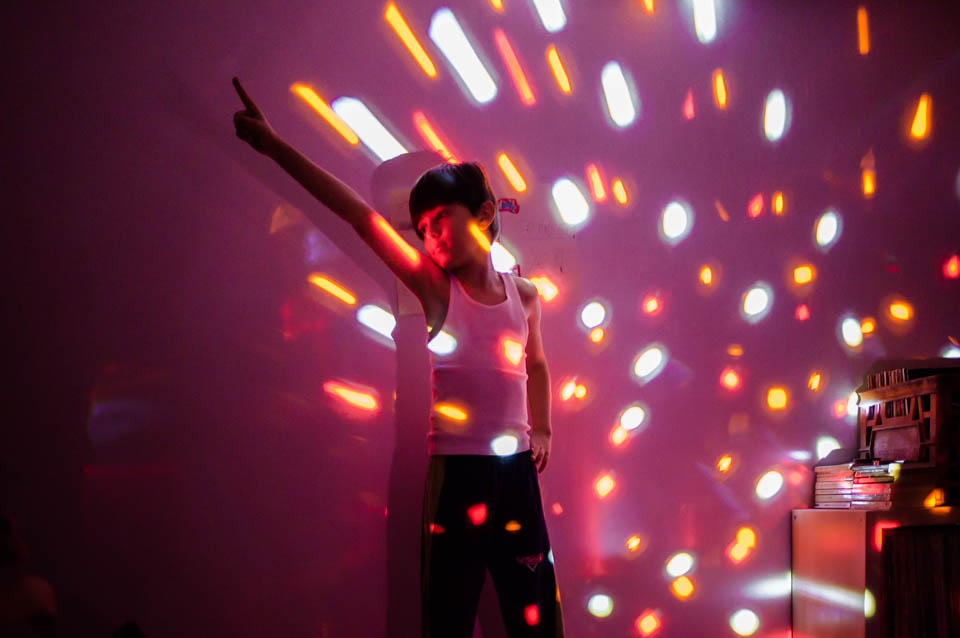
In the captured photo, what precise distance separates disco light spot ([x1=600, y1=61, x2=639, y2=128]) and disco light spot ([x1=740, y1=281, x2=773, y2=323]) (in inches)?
22.5

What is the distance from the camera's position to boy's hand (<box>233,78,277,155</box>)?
1.24 metres

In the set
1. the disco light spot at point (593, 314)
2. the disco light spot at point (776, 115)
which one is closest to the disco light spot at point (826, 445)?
the disco light spot at point (593, 314)

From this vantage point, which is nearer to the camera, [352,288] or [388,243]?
[388,243]

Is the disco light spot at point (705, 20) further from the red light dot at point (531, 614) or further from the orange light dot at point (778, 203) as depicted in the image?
the red light dot at point (531, 614)

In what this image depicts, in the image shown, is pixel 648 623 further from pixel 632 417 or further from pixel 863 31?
pixel 863 31

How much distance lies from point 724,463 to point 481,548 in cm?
85

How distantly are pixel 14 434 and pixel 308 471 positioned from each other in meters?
0.58

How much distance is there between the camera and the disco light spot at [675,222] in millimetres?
1760

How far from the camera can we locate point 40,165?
138cm

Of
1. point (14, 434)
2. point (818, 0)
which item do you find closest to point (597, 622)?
point (14, 434)

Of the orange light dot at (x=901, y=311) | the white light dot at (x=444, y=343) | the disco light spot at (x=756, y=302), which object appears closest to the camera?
the white light dot at (x=444, y=343)

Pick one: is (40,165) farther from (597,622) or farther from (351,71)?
(597,622)

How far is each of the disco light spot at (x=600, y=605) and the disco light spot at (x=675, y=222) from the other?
0.92 metres

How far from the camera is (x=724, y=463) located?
A: 1744mm
